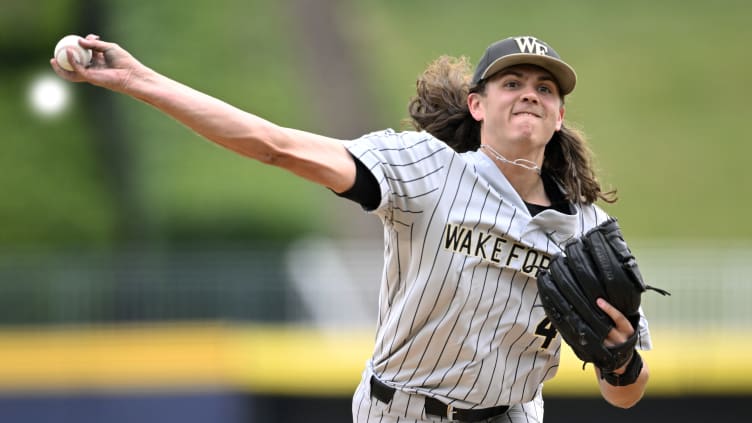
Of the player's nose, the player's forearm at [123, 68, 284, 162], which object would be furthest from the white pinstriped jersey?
the player's forearm at [123, 68, 284, 162]

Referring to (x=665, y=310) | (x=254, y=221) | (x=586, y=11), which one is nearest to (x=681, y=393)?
(x=665, y=310)

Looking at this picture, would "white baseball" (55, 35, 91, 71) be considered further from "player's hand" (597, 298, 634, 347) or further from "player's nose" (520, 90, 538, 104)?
"player's hand" (597, 298, 634, 347)

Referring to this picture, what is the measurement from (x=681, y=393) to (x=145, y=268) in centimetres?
464

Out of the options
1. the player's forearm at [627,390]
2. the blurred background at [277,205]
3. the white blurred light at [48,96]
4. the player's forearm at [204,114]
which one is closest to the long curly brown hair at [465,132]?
the player's forearm at [627,390]

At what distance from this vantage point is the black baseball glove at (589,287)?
3.53 metres

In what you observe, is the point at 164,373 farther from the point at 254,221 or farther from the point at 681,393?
the point at 254,221

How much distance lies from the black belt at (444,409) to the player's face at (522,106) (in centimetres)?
83

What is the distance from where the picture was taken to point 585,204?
396cm

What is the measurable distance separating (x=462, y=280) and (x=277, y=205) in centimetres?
1024

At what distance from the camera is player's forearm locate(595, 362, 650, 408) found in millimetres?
3947

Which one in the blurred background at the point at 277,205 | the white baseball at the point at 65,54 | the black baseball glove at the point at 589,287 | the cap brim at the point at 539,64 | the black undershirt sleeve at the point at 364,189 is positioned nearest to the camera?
the white baseball at the point at 65,54

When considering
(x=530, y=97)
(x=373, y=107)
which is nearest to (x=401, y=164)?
(x=530, y=97)

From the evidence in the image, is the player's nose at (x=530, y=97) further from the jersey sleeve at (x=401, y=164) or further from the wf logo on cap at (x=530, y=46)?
the jersey sleeve at (x=401, y=164)

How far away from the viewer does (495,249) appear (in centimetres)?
362
